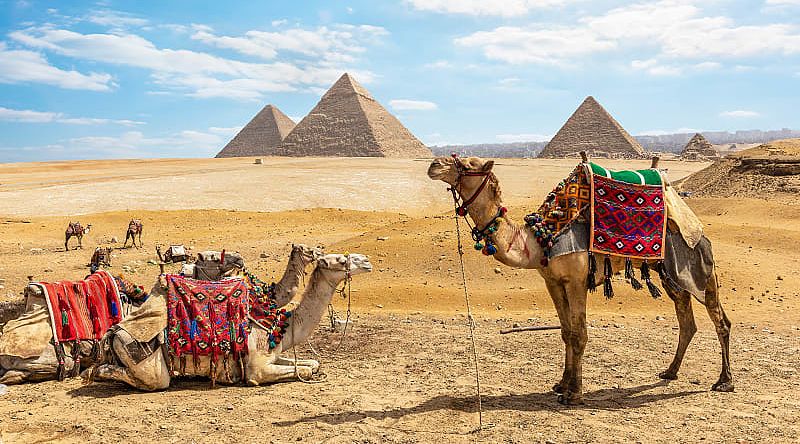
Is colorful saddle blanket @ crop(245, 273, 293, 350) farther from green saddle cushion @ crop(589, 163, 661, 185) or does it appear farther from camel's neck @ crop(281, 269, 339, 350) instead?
green saddle cushion @ crop(589, 163, 661, 185)

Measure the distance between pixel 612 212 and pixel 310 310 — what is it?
319 centimetres

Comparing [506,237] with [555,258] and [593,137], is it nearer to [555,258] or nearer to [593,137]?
[555,258]

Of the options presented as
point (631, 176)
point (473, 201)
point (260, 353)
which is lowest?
point (260, 353)

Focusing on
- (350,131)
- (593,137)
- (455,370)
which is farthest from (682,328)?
(350,131)

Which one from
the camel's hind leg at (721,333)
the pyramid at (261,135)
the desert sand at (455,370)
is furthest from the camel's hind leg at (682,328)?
the pyramid at (261,135)

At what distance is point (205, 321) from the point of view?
5.98 m

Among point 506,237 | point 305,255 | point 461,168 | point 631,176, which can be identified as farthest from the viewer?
point 305,255

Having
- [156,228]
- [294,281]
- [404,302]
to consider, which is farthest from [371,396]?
[156,228]

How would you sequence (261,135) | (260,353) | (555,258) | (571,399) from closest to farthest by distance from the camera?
(555,258) < (571,399) < (260,353) < (261,135)

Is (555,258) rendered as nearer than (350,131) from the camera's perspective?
Yes

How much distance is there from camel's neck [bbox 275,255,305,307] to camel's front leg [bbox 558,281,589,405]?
9.09ft

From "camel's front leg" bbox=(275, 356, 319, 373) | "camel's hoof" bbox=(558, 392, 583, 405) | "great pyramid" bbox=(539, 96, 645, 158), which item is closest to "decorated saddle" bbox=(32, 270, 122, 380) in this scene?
"camel's front leg" bbox=(275, 356, 319, 373)

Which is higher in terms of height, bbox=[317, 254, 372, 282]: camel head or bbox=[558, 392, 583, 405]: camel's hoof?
bbox=[317, 254, 372, 282]: camel head

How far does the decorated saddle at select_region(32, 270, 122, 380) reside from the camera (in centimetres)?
Result: 649
